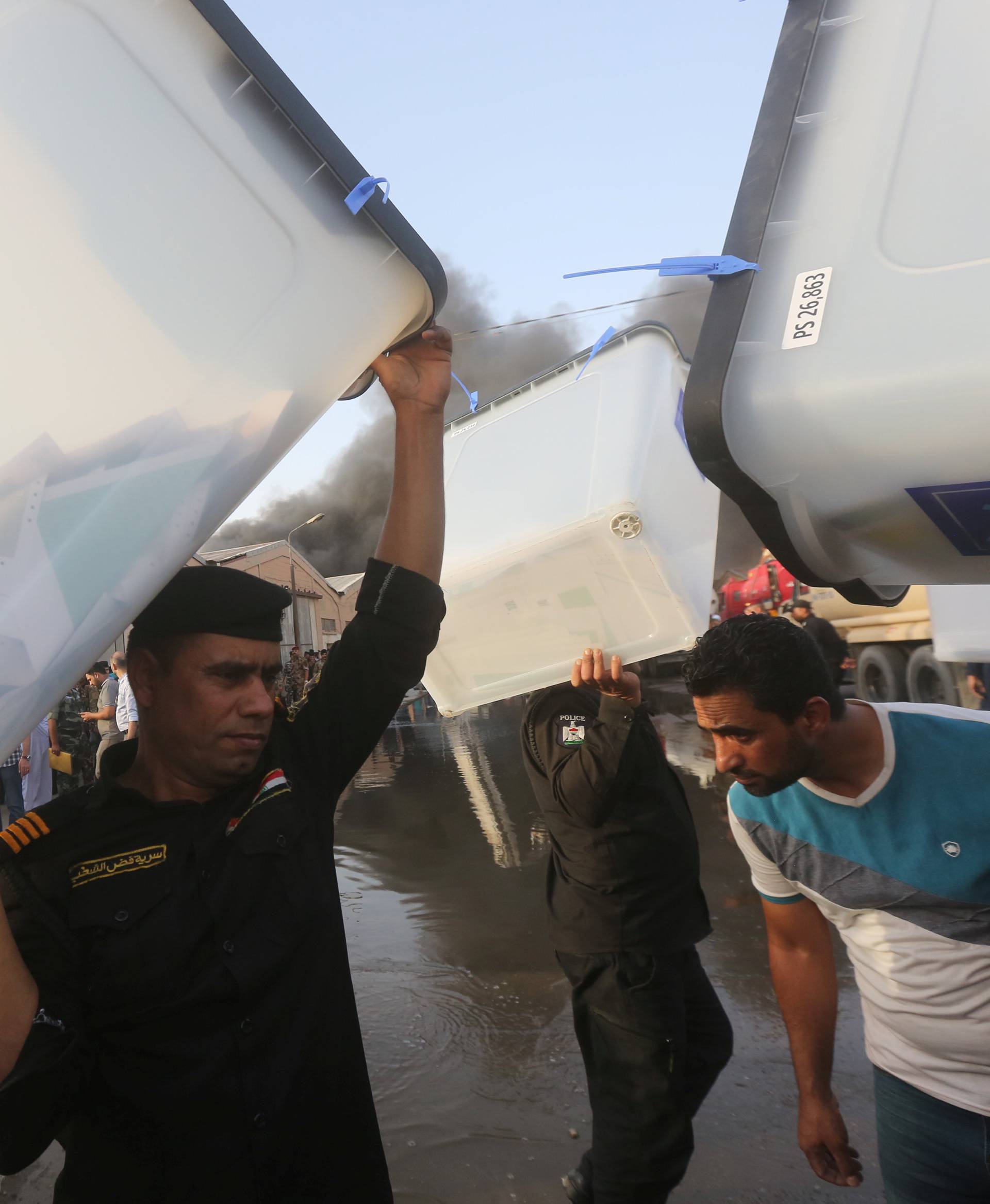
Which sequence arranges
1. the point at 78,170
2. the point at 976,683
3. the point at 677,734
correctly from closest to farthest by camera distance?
1. the point at 78,170
2. the point at 976,683
3. the point at 677,734

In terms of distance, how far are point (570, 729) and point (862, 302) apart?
5.19 ft

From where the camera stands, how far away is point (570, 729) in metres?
2.27

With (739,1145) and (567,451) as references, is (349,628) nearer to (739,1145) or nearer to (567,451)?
(567,451)

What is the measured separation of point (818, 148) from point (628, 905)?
1.76 metres

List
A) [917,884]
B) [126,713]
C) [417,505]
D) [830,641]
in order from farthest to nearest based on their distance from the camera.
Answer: [126,713] < [830,641] < [917,884] < [417,505]

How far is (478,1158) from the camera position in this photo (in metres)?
2.71

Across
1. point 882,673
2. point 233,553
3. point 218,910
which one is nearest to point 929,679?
point 882,673

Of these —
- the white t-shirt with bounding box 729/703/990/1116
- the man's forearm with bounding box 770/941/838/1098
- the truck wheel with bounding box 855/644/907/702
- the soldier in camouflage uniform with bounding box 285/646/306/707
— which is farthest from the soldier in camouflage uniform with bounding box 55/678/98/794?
the soldier in camouflage uniform with bounding box 285/646/306/707

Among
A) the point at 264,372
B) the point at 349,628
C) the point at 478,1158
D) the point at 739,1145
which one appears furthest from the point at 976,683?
the point at 264,372

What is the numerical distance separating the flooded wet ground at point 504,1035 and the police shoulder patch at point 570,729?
132 centimetres

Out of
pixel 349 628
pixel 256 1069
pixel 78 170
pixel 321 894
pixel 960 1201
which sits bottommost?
pixel 960 1201

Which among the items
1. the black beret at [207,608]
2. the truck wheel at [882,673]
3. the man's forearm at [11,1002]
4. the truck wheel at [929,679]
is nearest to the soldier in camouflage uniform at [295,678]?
the truck wheel at [882,673]

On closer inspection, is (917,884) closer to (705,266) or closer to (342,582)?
(705,266)

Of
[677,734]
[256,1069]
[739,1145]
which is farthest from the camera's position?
[677,734]
